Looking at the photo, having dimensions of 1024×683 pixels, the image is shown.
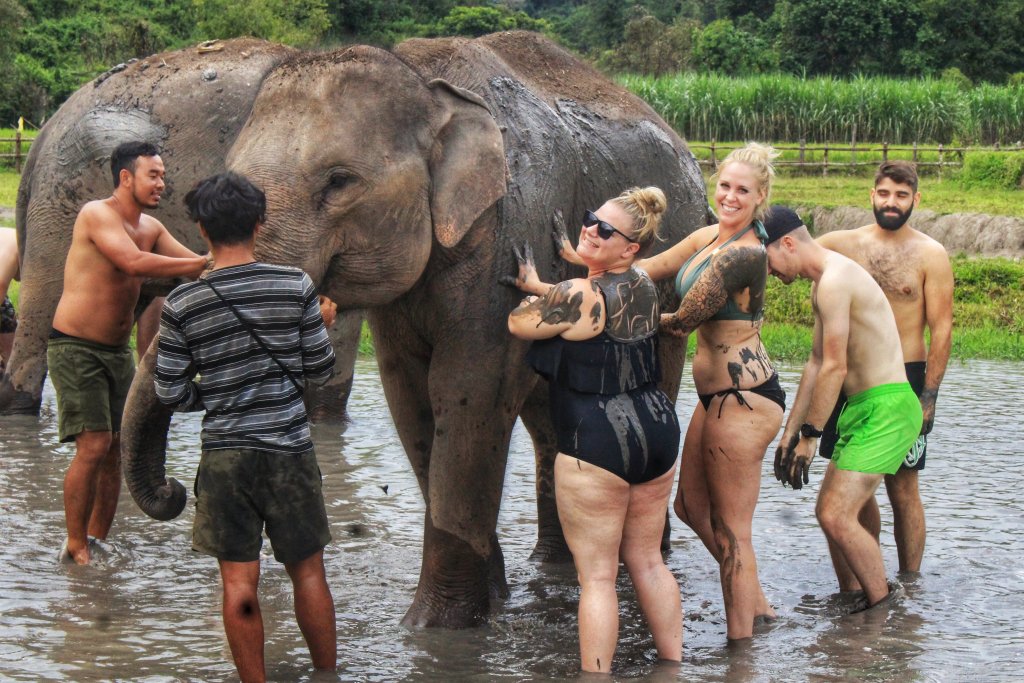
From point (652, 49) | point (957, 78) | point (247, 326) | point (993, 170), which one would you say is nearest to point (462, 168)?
point (247, 326)

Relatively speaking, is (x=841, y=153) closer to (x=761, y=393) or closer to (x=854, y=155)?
(x=854, y=155)

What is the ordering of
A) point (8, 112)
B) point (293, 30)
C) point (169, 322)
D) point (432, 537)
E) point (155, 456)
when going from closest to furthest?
point (169, 322) < point (155, 456) < point (432, 537) < point (8, 112) < point (293, 30)

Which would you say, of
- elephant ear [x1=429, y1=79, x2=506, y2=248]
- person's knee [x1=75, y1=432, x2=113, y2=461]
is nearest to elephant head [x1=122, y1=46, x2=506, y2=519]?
elephant ear [x1=429, y1=79, x2=506, y2=248]

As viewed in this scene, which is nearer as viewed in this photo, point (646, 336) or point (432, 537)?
point (646, 336)

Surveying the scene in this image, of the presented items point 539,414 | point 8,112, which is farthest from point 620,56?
point 539,414

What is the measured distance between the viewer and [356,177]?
4.45 meters

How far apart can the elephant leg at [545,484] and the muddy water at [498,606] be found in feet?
0.40

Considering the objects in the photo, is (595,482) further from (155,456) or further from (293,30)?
(293,30)

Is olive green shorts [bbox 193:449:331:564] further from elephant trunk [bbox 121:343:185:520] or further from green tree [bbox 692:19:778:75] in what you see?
green tree [bbox 692:19:778:75]

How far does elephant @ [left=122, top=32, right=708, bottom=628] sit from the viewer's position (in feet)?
14.5

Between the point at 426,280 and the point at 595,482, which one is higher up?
the point at 426,280

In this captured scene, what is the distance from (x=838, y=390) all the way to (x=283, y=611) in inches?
83.6

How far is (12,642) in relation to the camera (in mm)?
4750

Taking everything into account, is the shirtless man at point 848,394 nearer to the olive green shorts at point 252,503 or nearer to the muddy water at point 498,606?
the muddy water at point 498,606
